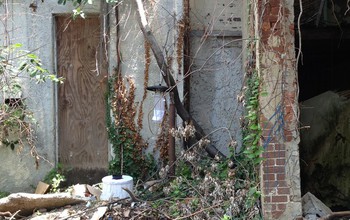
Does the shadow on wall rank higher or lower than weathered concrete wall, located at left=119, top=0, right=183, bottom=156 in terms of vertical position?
lower

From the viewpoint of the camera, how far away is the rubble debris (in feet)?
19.8

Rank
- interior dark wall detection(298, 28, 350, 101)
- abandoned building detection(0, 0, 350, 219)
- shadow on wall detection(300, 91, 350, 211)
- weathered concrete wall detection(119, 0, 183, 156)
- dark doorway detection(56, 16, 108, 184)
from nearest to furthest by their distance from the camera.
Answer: shadow on wall detection(300, 91, 350, 211)
abandoned building detection(0, 0, 350, 219)
weathered concrete wall detection(119, 0, 183, 156)
dark doorway detection(56, 16, 108, 184)
interior dark wall detection(298, 28, 350, 101)

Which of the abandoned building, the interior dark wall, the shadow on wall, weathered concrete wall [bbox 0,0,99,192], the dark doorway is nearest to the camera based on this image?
the shadow on wall

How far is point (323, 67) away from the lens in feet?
31.3

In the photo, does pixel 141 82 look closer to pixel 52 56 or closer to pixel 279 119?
pixel 52 56

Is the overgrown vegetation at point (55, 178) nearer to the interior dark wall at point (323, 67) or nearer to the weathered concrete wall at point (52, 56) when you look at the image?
the weathered concrete wall at point (52, 56)

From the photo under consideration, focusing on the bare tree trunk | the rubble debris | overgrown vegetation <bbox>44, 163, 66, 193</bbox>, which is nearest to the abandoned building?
overgrown vegetation <bbox>44, 163, 66, 193</bbox>

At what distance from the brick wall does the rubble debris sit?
2.48 meters

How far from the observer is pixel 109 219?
18.4ft

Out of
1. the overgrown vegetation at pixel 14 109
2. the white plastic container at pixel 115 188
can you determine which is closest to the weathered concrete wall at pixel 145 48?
the overgrown vegetation at pixel 14 109

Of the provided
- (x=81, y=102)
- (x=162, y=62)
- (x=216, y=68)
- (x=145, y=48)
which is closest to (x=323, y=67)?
(x=216, y=68)

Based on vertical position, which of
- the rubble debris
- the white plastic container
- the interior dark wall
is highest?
the interior dark wall

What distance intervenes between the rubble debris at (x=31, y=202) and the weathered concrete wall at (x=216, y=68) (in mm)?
2380

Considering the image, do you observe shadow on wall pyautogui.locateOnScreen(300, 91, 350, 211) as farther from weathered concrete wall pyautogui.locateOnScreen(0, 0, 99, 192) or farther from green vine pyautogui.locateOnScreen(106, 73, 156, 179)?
weathered concrete wall pyautogui.locateOnScreen(0, 0, 99, 192)
